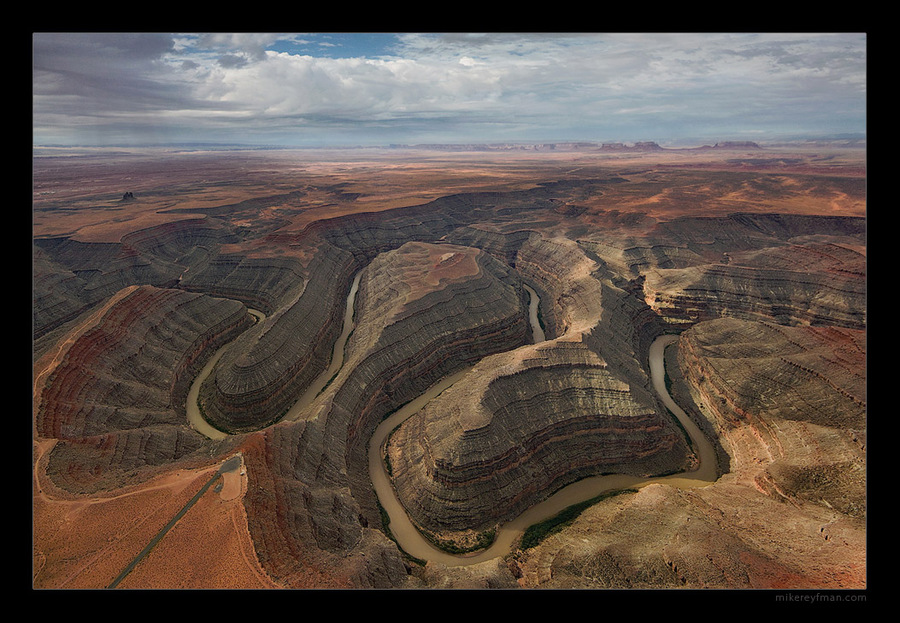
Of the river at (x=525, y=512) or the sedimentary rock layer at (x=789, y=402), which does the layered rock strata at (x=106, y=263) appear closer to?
the river at (x=525, y=512)

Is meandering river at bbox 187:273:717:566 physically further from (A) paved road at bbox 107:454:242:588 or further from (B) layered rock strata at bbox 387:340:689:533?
(A) paved road at bbox 107:454:242:588

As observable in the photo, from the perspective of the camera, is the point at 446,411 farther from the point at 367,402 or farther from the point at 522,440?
the point at 367,402

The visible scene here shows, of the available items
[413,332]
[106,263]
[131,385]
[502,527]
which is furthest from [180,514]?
[106,263]

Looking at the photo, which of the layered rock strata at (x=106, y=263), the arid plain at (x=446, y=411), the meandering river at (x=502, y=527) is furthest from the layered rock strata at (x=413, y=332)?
the layered rock strata at (x=106, y=263)

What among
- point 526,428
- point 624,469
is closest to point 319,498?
point 526,428

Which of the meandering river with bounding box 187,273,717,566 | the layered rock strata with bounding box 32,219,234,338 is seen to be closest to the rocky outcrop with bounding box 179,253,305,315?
the layered rock strata with bounding box 32,219,234,338

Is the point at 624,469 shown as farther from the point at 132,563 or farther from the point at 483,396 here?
the point at 132,563

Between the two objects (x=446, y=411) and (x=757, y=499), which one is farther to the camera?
(x=446, y=411)
